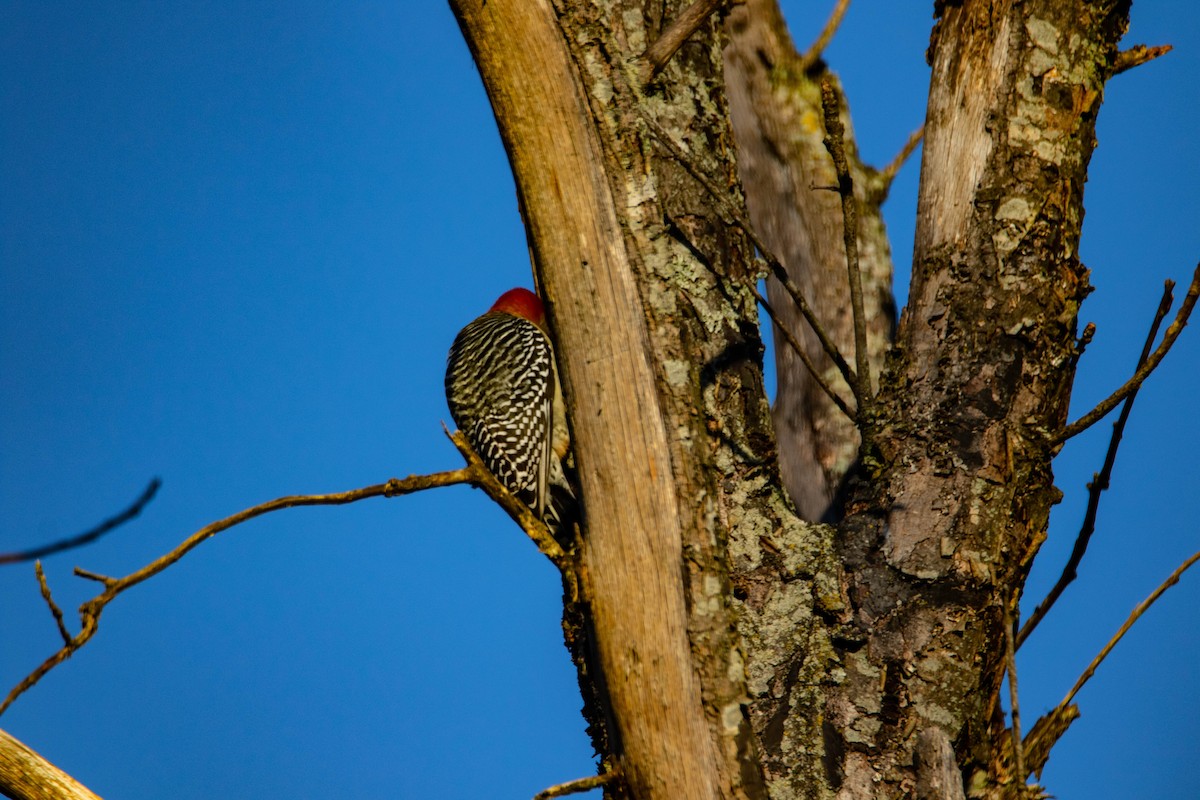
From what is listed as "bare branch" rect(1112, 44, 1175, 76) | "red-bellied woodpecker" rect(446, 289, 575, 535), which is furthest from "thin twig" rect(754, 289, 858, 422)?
"red-bellied woodpecker" rect(446, 289, 575, 535)

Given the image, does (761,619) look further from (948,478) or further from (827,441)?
(827,441)

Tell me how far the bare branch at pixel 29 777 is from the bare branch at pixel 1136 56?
3.26 meters

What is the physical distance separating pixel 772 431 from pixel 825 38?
9.95 ft

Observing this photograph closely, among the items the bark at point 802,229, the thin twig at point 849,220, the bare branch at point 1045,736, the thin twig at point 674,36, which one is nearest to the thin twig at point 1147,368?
the thin twig at point 849,220

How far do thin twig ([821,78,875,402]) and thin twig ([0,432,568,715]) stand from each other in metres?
0.91

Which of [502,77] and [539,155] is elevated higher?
[502,77]

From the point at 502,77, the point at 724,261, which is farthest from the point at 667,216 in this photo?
the point at 502,77

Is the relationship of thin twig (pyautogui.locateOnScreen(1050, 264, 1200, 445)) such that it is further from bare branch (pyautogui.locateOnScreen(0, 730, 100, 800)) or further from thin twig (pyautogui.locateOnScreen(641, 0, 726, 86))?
bare branch (pyautogui.locateOnScreen(0, 730, 100, 800))

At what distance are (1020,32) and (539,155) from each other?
137 cm

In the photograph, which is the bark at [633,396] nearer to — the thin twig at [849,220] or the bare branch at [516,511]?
the bare branch at [516,511]

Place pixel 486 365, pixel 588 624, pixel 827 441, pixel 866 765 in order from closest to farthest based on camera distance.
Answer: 1. pixel 866 765
2. pixel 588 624
3. pixel 827 441
4. pixel 486 365

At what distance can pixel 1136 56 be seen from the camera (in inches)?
109

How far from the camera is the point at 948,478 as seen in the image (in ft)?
8.13

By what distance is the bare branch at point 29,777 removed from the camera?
2127 millimetres
